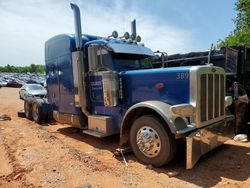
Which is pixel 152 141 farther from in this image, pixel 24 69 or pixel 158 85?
pixel 24 69

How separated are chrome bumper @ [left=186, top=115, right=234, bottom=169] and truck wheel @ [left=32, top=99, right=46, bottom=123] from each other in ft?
21.6

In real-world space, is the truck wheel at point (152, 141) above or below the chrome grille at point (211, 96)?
below

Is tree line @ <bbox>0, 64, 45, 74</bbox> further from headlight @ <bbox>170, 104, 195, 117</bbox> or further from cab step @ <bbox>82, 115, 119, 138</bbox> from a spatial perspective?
headlight @ <bbox>170, 104, 195, 117</bbox>

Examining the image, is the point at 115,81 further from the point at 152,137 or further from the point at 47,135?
the point at 47,135

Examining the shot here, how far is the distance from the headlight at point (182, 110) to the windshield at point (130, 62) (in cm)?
206

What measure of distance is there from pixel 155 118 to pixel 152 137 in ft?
1.14

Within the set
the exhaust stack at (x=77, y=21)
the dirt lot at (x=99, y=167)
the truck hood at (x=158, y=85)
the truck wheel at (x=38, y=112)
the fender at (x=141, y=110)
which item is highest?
the exhaust stack at (x=77, y=21)

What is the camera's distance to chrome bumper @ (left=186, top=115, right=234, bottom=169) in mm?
4383

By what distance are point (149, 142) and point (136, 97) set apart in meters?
1.12

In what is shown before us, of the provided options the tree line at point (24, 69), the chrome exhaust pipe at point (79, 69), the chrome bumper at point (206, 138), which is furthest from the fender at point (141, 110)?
the tree line at point (24, 69)

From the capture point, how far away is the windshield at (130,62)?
618 centimetres

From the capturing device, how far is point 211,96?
4.95 meters

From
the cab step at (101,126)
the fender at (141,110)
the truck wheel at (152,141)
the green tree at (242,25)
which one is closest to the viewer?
the fender at (141,110)

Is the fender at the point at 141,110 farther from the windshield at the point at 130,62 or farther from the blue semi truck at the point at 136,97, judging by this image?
the windshield at the point at 130,62
